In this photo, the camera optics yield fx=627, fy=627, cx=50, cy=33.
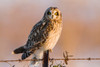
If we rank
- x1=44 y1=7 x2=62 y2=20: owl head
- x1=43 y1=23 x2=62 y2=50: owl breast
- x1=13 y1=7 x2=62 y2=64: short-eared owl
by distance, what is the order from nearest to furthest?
1. x1=13 y1=7 x2=62 y2=64: short-eared owl
2. x1=43 y1=23 x2=62 y2=50: owl breast
3. x1=44 y1=7 x2=62 y2=20: owl head

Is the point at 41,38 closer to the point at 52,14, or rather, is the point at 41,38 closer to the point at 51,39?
the point at 51,39

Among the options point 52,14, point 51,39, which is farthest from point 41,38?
point 52,14

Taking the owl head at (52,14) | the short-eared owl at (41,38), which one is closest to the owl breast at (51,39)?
the short-eared owl at (41,38)

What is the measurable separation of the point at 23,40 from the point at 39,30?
455 cm

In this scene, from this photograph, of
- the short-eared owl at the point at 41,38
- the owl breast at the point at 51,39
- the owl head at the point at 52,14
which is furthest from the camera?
the owl head at the point at 52,14

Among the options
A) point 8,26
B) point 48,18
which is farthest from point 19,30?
point 48,18

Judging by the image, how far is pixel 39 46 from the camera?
9.95 meters

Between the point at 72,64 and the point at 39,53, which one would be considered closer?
the point at 39,53

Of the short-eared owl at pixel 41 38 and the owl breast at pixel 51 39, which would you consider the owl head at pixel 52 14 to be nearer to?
the short-eared owl at pixel 41 38

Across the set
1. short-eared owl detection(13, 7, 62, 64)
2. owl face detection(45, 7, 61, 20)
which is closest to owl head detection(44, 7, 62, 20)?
owl face detection(45, 7, 61, 20)

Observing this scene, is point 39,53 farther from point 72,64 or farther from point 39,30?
point 72,64

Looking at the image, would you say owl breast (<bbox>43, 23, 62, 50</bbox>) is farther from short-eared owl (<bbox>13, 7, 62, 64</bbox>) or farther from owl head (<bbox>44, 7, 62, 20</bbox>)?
owl head (<bbox>44, 7, 62, 20</bbox>)

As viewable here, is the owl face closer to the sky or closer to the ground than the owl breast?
closer to the sky

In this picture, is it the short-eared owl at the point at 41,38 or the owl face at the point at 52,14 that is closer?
the short-eared owl at the point at 41,38
